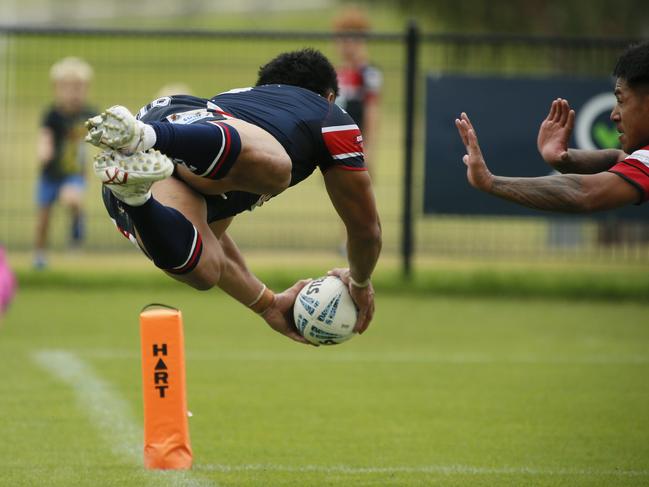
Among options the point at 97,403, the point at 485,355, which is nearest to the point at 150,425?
the point at 97,403

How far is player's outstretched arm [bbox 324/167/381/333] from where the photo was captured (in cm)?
643

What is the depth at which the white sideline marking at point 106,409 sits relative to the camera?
6.20 metres

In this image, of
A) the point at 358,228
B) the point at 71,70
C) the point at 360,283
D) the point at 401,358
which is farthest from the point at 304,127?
the point at 71,70

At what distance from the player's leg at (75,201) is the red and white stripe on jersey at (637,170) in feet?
30.7

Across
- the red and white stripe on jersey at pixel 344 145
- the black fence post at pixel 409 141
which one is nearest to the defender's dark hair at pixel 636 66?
the red and white stripe on jersey at pixel 344 145

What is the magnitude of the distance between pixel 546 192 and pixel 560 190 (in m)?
0.06

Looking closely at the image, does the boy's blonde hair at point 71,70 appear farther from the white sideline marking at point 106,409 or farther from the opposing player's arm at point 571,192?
the opposing player's arm at point 571,192

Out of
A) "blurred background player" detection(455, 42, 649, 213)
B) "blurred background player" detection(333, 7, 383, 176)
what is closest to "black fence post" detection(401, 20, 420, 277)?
"blurred background player" detection(333, 7, 383, 176)

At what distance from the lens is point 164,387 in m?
6.29

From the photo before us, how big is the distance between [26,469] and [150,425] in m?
0.65

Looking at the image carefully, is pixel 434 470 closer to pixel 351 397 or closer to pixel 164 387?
pixel 164 387

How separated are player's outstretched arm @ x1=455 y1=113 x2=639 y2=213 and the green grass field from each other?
1523 millimetres

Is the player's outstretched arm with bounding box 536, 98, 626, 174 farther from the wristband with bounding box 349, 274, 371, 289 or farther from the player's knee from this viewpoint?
the player's knee

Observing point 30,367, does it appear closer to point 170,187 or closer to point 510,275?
point 170,187
